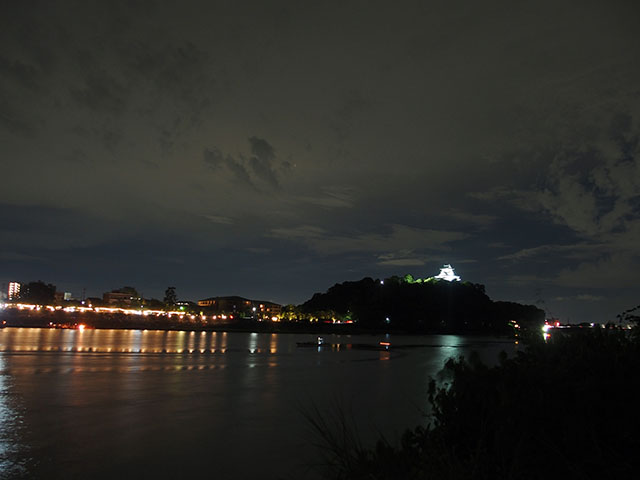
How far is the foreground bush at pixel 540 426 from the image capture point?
18.9 ft

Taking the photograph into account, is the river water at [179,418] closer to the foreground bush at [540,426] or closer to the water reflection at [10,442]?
the water reflection at [10,442]

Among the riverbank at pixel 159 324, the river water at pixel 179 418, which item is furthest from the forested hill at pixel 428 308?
the river water at pixel 179 418

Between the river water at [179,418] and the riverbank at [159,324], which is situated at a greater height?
the riverbank at [159,324]

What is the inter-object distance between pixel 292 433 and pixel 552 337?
11084 mm

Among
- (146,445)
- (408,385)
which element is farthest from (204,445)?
(408,385)

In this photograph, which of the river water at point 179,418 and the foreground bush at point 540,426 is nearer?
the foreground bush at point 540,426

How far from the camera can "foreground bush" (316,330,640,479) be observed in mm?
5762

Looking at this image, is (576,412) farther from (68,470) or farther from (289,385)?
(289,385)

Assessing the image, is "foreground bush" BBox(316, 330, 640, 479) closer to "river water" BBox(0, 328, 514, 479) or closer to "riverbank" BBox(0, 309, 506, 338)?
"river water" BBox(0, 328, 514, 479)

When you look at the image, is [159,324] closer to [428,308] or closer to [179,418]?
[428,308]

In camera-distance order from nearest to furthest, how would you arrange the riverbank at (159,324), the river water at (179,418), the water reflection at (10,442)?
the water reflection at (10,442) → the river water at (179,418) → the riverbank at (159,324)

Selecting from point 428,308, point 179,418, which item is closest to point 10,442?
point 179,418

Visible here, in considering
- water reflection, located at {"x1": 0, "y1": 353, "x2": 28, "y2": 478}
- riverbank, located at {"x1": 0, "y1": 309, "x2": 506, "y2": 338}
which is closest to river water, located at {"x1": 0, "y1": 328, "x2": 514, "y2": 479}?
water reflection, located at {"x1": 0, "y1": 353, "x2": 28, "y2": 478}

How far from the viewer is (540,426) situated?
6.05 m
